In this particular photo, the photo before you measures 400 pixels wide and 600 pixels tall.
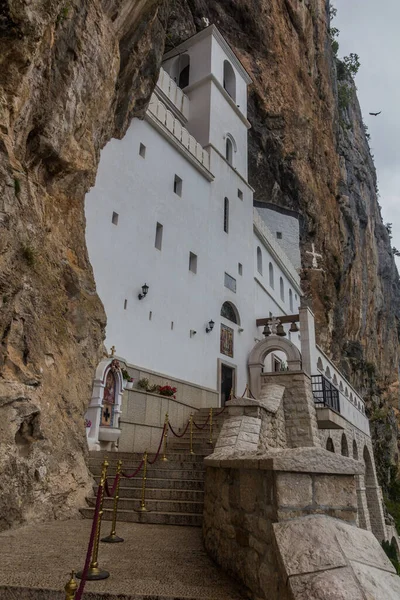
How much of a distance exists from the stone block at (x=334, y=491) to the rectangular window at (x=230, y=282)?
14.3m

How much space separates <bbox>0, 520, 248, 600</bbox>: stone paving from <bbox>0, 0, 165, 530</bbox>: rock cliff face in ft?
3.08

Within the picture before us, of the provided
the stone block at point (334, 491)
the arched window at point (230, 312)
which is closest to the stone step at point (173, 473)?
the stone block at point (334, 491)

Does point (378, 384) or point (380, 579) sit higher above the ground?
point (378, 384)

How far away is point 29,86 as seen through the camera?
21.3 feet

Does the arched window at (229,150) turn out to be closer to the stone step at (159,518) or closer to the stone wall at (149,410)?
the stone wall at (149,410)

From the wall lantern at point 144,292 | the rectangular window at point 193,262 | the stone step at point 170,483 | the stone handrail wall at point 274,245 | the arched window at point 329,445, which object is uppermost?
the stone handrail wall at point 274,245

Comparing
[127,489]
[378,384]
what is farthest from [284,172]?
[127,489]

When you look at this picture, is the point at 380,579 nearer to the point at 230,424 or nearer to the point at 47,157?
the point at 230,424

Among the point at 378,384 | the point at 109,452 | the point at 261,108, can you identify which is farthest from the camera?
the point at 378,384

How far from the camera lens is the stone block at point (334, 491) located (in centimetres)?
299

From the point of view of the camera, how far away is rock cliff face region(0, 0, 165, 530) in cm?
580

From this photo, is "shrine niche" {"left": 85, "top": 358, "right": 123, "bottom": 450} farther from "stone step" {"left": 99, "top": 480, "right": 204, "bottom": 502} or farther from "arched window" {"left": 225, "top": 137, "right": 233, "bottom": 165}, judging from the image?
"arched window" {"left": 225, "top": 137, "right": 233, "bottom": 165}

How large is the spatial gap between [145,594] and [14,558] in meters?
1.70

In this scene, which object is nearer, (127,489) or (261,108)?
(127,489)
